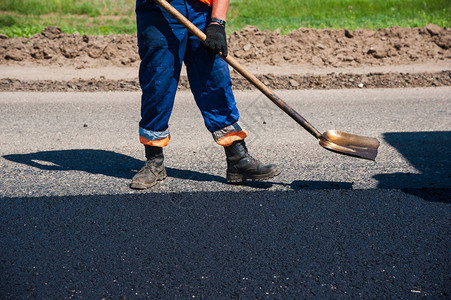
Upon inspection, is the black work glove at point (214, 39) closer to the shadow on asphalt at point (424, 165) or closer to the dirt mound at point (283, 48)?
the shadow on asphalt at point (424, 165)

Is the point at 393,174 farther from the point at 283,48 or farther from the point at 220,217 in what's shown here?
the point at 283,48

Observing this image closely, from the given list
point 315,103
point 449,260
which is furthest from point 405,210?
point 315,103

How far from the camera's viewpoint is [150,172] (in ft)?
11.8

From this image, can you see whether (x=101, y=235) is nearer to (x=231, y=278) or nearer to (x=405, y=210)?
(x=231, y=278)

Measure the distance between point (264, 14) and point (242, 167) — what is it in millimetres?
12762

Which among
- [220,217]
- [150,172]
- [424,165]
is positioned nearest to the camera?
[220,217]

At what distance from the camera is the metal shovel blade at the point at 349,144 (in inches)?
133

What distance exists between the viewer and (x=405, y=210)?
3.11 m

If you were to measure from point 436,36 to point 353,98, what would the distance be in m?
4.18

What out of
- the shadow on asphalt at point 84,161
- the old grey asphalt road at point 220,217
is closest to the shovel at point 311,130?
the old grey asphalt road at point 220,217

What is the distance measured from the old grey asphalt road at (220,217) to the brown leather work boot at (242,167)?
10 cm

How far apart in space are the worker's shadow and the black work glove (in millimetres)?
1081

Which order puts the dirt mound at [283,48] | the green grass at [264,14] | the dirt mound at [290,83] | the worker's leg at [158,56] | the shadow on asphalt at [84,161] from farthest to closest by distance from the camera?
the green grass at [264,14]
the dirt mound at [283,48]
the dirt mound at [290,83]
the shadow on asphalt at [84,161]
the worker's leg at [158,56]

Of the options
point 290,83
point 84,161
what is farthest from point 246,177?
point 290,83
